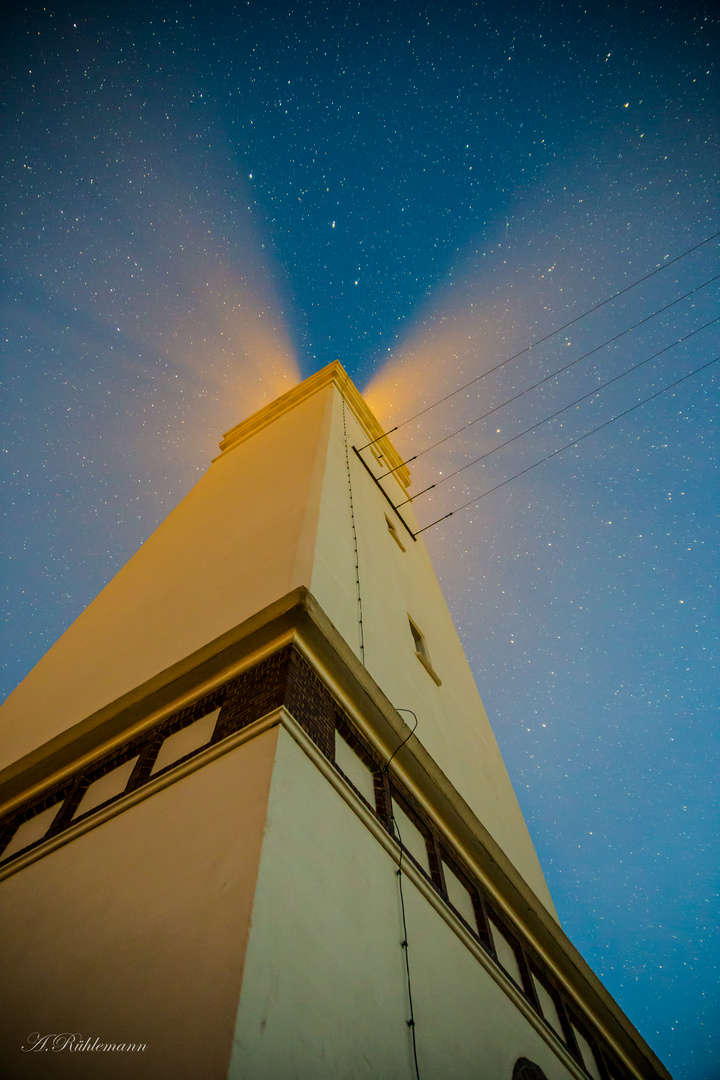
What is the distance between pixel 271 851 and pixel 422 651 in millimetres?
6231

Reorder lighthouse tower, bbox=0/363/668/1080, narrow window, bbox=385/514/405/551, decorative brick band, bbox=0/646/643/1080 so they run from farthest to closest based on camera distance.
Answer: narrow window, bbox=385/514/405/551 → decorative brick band, bbox=0/646/643/1080 → lighthouse tower, bbox=0/363/668/1080

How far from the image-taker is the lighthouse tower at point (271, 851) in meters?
3.17

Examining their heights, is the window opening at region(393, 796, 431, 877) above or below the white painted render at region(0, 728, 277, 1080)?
above

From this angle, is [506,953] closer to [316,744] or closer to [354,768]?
[354,768]

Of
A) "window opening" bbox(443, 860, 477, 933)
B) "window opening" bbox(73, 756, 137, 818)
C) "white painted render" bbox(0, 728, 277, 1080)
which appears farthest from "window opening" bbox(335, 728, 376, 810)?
"window opening" bbox(73, 756, 137, 818)

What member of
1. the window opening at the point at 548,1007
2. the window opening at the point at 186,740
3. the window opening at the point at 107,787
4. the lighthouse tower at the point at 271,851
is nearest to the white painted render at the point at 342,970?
the lighthouse tower at the point at 271,851

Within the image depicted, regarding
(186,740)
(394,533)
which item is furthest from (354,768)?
(394,533)

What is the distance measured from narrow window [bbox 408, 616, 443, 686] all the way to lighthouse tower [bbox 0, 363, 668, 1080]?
56mm

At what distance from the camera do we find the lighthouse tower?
317 cm

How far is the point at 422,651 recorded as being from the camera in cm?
957

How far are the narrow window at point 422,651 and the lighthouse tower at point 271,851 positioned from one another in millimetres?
56

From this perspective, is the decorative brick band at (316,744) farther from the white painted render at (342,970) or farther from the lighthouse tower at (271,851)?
the white painted render at (342,970)

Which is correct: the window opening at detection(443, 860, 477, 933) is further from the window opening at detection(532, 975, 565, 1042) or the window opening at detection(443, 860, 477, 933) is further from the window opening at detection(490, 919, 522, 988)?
the window opening at detection(532, 975, 565, 1042)

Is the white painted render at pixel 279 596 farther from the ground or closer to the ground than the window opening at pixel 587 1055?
farther from the ground
